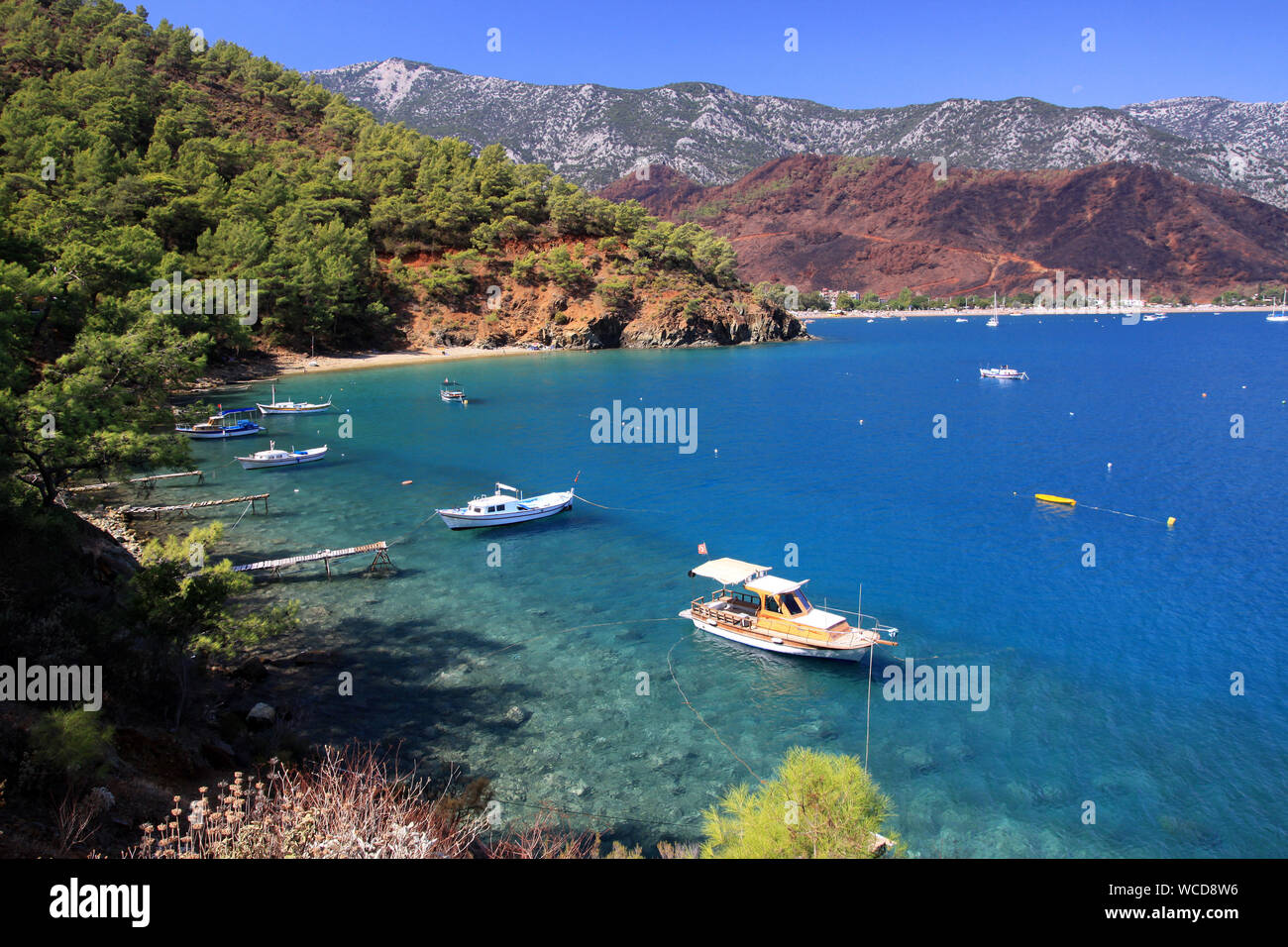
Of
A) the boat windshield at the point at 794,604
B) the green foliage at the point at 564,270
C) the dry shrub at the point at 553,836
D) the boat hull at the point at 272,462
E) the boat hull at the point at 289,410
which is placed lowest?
the dry shrub at the point at 553,836

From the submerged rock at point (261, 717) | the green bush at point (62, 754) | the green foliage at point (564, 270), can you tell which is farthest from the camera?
the green foliage at point (564, 270)

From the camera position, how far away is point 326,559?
31562 mm

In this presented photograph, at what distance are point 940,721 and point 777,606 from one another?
6.16 meters

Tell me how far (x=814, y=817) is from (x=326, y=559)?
26.3 metres

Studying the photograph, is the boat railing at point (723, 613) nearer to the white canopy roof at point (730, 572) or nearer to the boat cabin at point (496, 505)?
the white canopy roof at point (730, 572)

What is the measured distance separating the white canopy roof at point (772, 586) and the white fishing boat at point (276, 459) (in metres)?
35.8

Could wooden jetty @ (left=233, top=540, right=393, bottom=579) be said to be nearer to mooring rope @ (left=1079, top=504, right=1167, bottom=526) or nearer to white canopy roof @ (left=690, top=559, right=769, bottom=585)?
white canopy roof @ (left=690, top=559, right=769, bottom=585)

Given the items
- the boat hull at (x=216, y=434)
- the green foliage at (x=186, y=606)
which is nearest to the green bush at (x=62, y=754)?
the green foliage at (x=186, y=606)

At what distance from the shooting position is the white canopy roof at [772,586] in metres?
25.6

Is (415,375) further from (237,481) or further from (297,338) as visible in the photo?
(237,481)

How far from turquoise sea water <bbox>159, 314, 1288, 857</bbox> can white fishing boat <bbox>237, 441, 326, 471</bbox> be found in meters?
1.43

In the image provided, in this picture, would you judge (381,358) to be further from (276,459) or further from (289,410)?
(276,459)

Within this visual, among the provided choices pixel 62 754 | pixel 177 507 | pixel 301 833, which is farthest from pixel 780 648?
pixel 177 507

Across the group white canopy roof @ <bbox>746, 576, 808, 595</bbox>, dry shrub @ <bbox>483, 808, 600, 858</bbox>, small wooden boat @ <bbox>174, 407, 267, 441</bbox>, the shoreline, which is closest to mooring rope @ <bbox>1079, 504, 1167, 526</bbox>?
white canopy roof @ <bbox>746, 576, 808, 595</bbox>
